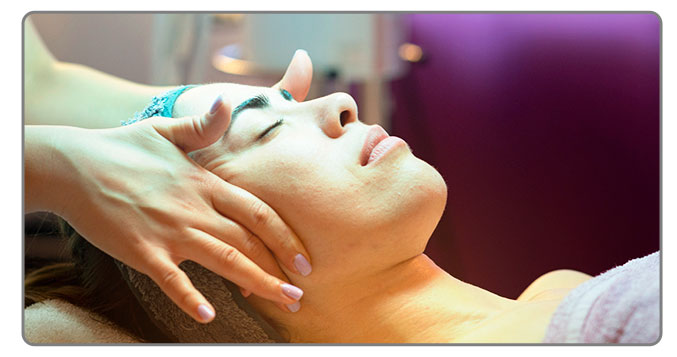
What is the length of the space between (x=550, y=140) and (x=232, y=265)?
59cm

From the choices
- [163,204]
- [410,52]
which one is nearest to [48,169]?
[163,204]

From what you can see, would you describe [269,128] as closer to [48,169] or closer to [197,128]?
[197,128]

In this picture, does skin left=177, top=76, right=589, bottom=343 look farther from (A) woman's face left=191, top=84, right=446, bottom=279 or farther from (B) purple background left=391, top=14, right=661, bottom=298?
(B) purple background left=391, top=14, right=661, bottom=298

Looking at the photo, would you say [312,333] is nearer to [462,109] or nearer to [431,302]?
[431,302]

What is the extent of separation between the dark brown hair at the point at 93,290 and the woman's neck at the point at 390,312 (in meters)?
0.24

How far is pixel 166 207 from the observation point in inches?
42.1

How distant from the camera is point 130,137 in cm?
110

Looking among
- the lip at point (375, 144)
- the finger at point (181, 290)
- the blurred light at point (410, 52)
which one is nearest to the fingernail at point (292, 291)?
the finger at point (181, 290)

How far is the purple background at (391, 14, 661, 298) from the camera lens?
4.09 ft

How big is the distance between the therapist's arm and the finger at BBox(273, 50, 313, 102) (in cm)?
20

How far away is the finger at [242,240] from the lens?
1070 mm

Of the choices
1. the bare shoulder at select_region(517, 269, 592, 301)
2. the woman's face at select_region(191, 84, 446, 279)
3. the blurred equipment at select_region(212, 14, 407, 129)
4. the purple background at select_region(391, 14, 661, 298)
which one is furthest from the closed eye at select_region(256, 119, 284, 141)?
the bare shoulder at select_region(517, 269, 592, 301)

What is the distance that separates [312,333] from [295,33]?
1.58 ft
